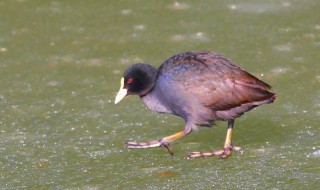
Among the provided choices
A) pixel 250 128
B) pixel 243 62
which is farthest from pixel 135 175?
pixel 243 62

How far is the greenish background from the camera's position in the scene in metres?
6.38

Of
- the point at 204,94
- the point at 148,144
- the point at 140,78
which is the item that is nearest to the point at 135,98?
the point at 140,78

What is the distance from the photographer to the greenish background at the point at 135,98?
638 centimetres

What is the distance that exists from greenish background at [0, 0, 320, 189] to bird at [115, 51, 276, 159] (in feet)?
0.52

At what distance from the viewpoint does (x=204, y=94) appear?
6.63 meters

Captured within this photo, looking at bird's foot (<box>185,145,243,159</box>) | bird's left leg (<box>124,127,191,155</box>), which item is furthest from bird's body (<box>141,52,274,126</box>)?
bird's foot (<box>185,145,243,159</box>)

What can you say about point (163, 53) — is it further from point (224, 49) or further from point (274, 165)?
point (274, 165)

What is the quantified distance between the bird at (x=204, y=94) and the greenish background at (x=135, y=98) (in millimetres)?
158

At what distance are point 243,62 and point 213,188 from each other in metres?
2.90

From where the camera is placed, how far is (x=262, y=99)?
6.69 metres

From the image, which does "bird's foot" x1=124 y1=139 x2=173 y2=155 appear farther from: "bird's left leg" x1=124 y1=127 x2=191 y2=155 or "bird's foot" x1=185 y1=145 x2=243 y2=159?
"bird's foot" x1=185 y1=145 x2=243 y2=159

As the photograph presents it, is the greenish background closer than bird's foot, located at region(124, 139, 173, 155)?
Yes

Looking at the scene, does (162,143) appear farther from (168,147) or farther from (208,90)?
(208,90)

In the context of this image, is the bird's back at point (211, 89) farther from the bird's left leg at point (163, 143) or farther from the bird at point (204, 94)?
the bird's left leg at point (163, 143)
